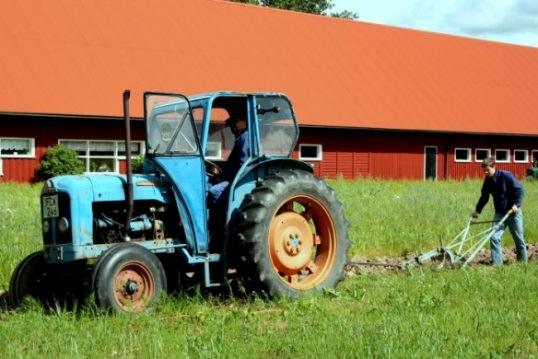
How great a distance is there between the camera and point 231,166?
775 cm

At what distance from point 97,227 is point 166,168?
81cm

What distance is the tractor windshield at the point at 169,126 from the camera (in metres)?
7.36

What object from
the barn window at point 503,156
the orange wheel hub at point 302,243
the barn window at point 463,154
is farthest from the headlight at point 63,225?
the barn window at point 503,156

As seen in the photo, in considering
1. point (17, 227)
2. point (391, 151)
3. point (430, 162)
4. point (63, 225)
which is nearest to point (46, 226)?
point (63, 225)

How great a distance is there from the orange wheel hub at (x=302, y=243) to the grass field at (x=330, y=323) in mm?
360

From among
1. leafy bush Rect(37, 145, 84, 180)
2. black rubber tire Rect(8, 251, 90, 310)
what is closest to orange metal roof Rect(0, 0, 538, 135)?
leafy bush Rect(37, 145, 84, 180)

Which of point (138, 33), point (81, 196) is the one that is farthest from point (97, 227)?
point (138, 33)

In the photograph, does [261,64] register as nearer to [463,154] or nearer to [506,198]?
[463,154]

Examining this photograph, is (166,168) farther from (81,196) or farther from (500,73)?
(500,73)

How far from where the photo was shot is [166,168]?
7285 millimetres

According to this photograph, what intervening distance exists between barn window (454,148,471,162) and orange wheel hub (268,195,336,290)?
87.7 ft

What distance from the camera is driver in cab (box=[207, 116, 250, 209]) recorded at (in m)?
7.57

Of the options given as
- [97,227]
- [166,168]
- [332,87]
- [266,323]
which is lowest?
[266,323]

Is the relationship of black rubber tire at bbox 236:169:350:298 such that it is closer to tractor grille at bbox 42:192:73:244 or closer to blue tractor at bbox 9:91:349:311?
blue tractor at bbox 9:91:349:311
